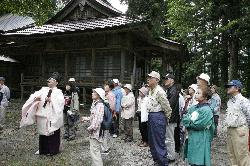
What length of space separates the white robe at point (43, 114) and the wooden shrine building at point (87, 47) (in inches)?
312

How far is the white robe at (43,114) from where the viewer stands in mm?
7926

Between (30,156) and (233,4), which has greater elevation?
(233,4)

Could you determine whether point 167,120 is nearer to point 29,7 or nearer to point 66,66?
→ point 29,7

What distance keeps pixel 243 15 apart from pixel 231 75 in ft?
27.5

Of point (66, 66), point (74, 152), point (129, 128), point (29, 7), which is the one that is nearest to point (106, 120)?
point (74, 152)

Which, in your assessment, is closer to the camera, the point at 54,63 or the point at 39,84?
the point at 39,84

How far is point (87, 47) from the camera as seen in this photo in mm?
18500

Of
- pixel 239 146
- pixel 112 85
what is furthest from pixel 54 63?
pixel 239 146

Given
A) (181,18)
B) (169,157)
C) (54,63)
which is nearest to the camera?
(169,157)

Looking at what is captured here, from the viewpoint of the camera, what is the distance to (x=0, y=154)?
8.35m

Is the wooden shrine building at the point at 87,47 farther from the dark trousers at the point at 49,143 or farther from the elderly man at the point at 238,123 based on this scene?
the elderly man at the point at 238,123

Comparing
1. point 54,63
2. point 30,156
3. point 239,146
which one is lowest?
point 30,156

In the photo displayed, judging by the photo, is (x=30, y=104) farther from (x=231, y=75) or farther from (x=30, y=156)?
(x=231, y=75)

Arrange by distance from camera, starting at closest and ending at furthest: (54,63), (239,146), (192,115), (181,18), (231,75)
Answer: (192,115) → (239,146) → (54,63) → (231,75) → (181,18)
